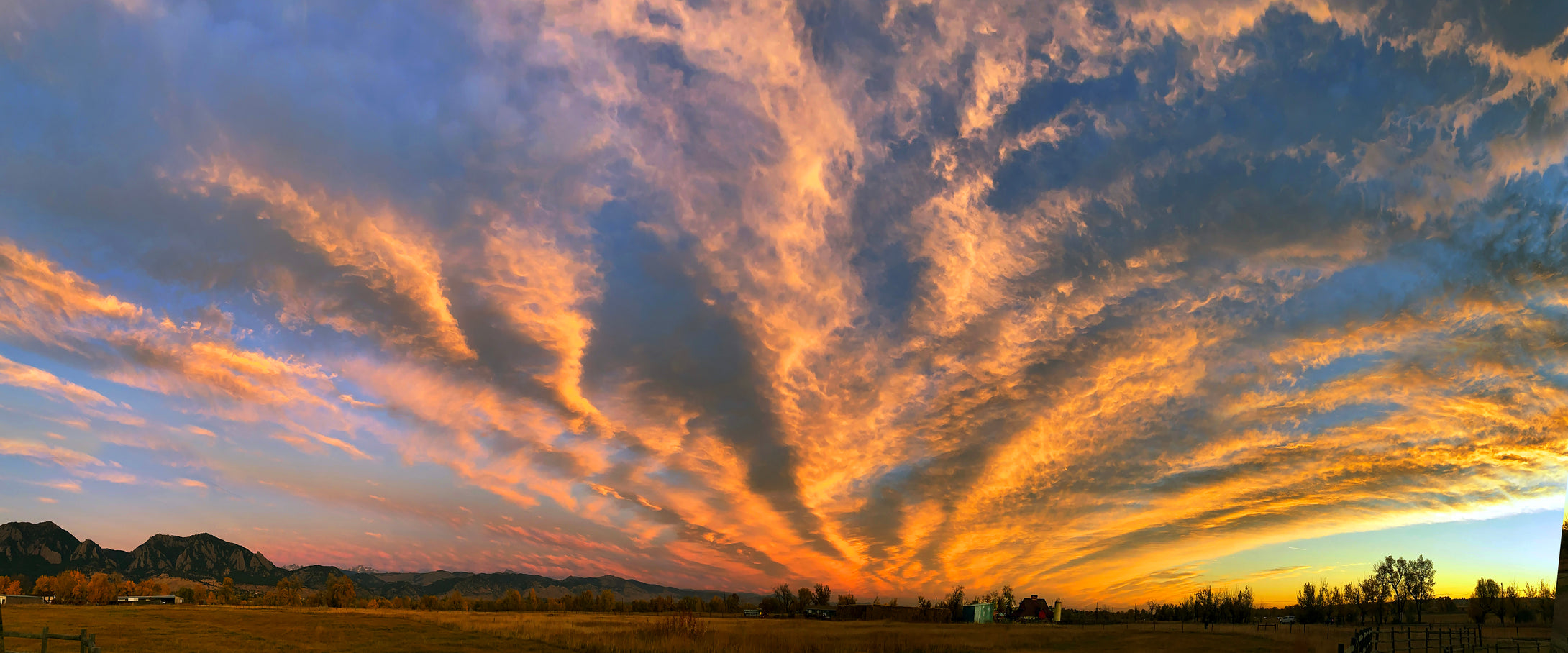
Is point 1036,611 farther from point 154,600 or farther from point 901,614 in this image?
point 154,600

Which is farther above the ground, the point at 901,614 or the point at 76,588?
the point at 901,614

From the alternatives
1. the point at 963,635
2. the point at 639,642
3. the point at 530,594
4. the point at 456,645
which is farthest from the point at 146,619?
the point at 530,594

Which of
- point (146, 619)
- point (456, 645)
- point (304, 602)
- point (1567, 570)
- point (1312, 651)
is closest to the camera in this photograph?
point (1567, 570)

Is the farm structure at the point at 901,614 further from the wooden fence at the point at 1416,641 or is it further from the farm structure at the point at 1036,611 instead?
the wooden fence at the point at 1416,641

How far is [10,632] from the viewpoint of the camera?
2481 centimetres

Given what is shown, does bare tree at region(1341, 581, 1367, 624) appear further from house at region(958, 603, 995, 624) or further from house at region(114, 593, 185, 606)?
house at region(114, 593, 185, 606)

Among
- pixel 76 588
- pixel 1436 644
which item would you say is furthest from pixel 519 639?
pixel 76 588

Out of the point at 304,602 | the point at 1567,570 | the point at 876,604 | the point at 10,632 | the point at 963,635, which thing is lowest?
the point at 304,602

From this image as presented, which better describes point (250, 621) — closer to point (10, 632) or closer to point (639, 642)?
point (639, 642)

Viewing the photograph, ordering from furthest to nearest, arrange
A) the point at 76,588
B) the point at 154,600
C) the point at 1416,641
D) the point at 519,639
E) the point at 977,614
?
1. the point at 154,600
2. the point at 76,588
3. the point at 977,614
4. the point at 1416,641
5. the point at 519,639

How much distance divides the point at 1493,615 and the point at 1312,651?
142 m

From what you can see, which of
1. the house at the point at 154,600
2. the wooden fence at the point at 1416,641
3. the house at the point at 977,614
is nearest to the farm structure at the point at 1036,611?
the house at the point at 977,614

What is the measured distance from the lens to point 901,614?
147750 mm

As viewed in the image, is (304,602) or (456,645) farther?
(304,602)
